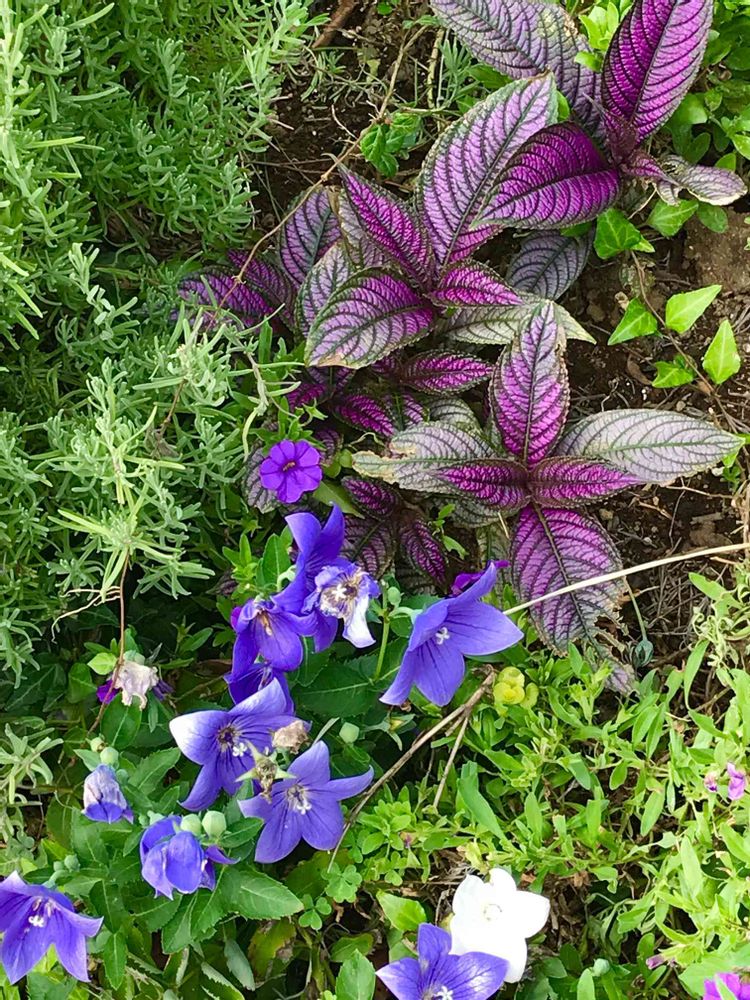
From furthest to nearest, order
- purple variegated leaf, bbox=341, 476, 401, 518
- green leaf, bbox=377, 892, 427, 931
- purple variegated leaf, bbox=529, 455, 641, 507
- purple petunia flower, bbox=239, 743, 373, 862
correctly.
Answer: purple variegated leaf, bbox=341, 476, 401, 518
purple variegated leaf, bbox=529, 455, 641, 507
green leaf, bbox=377, 892, 427, 931
purple petunia flower, bbox=239, 743, 373, 862

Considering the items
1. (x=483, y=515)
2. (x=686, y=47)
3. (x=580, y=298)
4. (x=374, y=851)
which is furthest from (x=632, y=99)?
(x=374, y=851)

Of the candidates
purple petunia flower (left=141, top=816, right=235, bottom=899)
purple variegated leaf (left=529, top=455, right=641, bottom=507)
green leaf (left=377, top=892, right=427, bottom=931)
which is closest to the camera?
purple petunia flower (left=141, top=816, right=235, bottom=899)

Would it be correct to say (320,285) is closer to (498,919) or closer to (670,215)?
(670,215)

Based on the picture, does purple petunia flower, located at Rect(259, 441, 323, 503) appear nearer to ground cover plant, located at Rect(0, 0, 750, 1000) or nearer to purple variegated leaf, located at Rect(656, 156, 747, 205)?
ground cover plant, located at Rect(0, 0, 750, 1000)

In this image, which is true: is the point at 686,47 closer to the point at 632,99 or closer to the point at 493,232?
the point at 632,99

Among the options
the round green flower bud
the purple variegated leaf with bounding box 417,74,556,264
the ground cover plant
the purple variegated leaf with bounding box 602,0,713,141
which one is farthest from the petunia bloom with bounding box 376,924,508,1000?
the purple variegated leaf with bounding box 602,0,713,141

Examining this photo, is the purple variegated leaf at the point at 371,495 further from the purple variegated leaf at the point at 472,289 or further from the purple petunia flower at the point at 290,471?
the purple variegated leaf at the point at 472,289

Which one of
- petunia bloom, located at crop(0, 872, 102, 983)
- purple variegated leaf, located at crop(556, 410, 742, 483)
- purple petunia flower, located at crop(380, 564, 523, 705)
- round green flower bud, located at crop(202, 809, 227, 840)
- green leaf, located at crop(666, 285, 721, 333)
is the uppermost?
green leaf, located at crop(666, 285, 721, 333)

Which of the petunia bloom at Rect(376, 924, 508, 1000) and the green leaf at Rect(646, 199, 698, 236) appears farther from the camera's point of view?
the green leaf at Rect(646, 199, 698, 236)
